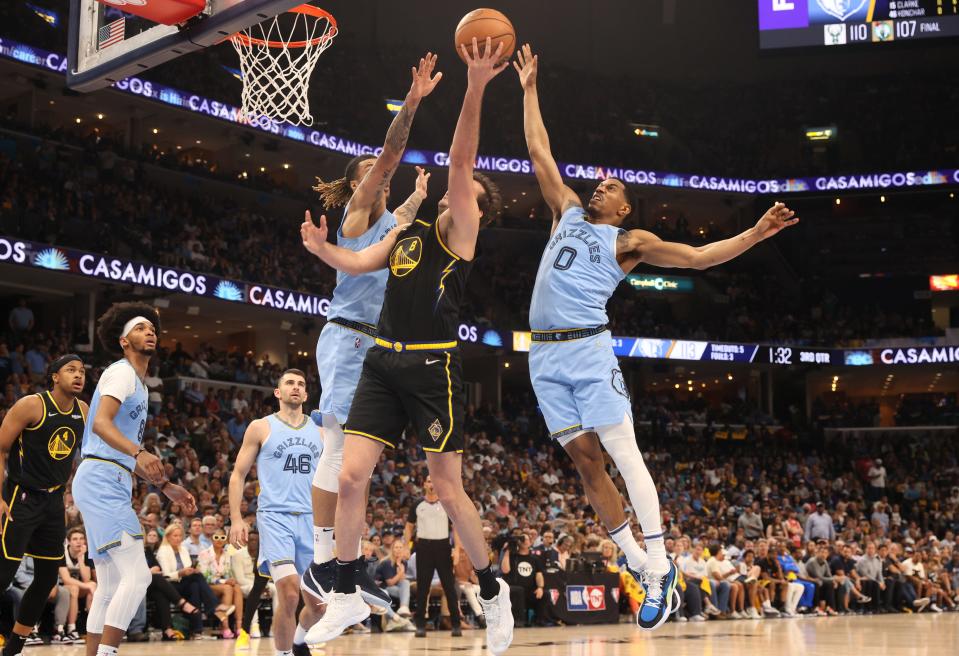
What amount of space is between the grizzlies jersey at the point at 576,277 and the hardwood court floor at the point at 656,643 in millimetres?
3754

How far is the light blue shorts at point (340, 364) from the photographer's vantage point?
6344mm

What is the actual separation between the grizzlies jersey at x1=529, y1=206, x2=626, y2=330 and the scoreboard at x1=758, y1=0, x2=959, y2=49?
27.7 metres

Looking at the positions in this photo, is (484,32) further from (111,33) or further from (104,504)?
(111,33)

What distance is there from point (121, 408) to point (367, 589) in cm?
202

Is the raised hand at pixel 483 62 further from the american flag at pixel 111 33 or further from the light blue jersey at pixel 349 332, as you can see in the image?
the american flag at pixel 111 33

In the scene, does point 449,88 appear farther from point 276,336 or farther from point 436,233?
point 436,233

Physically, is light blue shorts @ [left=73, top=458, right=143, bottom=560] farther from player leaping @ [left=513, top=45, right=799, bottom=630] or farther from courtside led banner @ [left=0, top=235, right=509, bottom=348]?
A: courtside led banner @ [left=0, top=235, right=509, bottom=348]

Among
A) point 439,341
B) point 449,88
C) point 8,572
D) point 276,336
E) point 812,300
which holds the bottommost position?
point 8,572

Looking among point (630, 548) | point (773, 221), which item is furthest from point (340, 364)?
point (773, 221)

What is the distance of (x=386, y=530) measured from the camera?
16.2 metres

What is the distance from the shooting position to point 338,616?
5.36 meters

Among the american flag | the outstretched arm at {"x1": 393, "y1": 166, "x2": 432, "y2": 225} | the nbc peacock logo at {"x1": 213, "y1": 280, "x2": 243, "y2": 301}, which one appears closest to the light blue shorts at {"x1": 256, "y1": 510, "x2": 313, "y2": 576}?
the outstretched arm at {"x1": 393, "y1": 166, "x2": 432, "y2": 225}

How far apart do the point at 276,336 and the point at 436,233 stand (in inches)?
1000

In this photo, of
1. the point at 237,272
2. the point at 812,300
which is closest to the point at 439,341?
the point at 237,272
